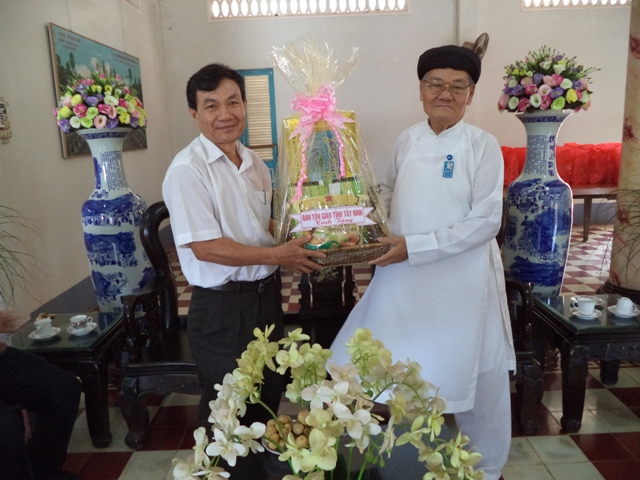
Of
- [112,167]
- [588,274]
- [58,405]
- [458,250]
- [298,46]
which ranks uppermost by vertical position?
[298,46]

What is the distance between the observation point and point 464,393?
5.19 ft

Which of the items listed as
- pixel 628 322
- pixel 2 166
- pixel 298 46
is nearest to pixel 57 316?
pixel 2 166

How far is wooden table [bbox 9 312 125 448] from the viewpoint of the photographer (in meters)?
1.89

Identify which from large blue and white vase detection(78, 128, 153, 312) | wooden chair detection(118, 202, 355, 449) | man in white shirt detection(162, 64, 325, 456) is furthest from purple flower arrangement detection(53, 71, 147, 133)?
man in white shirt detection(162, 64, 325, 456)

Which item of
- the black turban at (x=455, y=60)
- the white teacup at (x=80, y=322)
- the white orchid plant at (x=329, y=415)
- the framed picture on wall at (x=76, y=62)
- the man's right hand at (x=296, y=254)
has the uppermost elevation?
the framed picture on wall at (x=76, y=62)

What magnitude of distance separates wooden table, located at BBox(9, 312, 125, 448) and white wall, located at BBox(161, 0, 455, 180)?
4.72 metres

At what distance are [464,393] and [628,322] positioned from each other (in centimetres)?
94

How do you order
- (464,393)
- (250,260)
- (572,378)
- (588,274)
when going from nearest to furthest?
(250,260)
(464,393)
(572,378)
(588,274)

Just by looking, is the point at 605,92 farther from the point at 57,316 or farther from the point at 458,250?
the point at 57,316

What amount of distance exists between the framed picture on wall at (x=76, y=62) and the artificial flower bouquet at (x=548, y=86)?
224 centimetres

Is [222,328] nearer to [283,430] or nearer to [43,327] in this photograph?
[283,430]

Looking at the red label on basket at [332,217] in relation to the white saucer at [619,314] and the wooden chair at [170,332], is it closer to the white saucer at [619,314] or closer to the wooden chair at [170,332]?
the wooden chair at [170,332]

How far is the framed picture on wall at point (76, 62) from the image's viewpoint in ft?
11.2

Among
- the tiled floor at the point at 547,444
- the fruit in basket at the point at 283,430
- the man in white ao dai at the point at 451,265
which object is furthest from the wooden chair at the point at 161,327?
the fruit in basket at the point at 283,430
